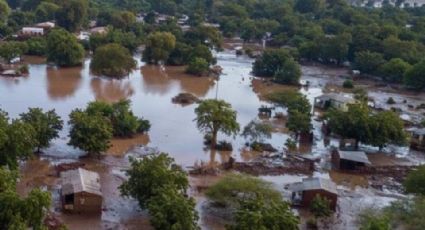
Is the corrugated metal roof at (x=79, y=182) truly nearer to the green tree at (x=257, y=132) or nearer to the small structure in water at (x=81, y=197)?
the small structure in water at (x=81, y=197)

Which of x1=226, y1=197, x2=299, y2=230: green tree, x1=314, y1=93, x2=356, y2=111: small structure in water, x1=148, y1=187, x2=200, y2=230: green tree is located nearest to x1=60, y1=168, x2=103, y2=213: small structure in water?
x1=148, y1=187, x2=200, y2=230: green tree

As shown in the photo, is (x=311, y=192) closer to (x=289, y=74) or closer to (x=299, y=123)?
(x=299, y=123)

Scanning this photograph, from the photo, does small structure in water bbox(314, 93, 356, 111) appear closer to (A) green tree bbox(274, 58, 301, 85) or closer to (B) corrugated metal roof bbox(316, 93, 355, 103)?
(B) corrugated metal roof bbox(316, 93, 355, 103)

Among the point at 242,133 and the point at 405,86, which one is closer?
the point at 242,133

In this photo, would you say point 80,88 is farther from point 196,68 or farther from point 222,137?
point 222,137

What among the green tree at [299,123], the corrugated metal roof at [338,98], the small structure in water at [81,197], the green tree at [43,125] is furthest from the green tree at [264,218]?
the corrugated metal roof at [338,98]

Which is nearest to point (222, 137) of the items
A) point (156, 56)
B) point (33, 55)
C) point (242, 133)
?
point (242, 133)
